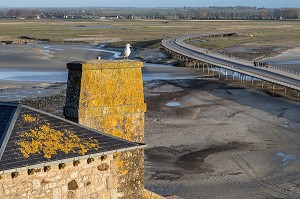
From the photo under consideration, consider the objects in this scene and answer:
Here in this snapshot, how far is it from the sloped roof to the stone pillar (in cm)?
62

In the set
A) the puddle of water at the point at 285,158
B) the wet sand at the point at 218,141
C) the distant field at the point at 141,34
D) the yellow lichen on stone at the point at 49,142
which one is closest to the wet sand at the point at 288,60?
the distant field at the point at 141,34

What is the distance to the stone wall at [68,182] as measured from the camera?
734 cm

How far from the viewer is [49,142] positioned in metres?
7.86

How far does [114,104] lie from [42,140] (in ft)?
6.27

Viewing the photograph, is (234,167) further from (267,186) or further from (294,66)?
(294,66)

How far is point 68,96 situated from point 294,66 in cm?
4548

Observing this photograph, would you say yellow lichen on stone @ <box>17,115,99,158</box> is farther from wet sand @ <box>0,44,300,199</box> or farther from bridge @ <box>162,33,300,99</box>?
bridge @ <box>162,33,300,99</box>

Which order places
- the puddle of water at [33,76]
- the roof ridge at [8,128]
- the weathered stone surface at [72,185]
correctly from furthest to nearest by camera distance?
the puddle of water at [33,76] < the weathered stone surface at [72,185] < the roof ridge at [8,128]

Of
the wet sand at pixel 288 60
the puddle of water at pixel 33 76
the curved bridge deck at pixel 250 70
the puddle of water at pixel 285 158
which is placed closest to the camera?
the puddle of water at pixel 285 158

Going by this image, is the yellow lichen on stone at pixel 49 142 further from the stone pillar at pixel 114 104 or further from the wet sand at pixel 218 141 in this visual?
the wet sand at pixel 218 141

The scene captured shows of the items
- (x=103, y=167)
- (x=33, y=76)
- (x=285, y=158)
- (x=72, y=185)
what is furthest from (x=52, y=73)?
(x=72, y=185)

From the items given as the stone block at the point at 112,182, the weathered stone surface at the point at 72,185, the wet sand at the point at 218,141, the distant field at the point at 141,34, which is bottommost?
the distant field at the point at 141,34

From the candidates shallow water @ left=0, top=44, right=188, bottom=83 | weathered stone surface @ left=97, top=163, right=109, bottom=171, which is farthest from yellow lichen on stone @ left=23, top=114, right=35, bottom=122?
shallow water @ left=0, top=44, right=188, bottom=83

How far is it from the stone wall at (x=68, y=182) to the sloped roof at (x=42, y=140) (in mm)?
124
